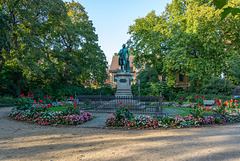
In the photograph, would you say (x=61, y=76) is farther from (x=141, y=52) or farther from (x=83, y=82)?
(x=141, y=52)

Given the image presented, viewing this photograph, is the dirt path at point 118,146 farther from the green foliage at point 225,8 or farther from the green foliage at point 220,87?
the green foliage at point 220,87

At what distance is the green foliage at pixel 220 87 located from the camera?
21547 millimetres

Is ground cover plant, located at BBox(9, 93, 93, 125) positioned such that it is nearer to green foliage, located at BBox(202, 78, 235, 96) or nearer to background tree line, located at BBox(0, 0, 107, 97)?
background tree line, located at BBox(0, 0, 107, 97)

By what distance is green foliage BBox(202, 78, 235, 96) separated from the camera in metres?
21.5

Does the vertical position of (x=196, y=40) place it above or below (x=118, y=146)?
above

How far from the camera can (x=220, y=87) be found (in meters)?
21.8

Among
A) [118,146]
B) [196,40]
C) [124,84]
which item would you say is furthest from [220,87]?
[118,146]

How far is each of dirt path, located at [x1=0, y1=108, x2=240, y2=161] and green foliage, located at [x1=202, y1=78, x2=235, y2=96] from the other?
57.7ft

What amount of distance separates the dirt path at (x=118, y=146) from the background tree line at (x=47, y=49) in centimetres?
1062

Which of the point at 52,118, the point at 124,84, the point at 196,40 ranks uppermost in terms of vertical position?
the point at 196,40

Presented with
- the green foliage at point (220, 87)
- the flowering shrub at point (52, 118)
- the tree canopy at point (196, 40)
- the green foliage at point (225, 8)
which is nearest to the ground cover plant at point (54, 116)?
the flowering shrub at point (52, 118)

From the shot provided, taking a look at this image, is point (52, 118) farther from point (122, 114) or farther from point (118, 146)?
point (118, 146)

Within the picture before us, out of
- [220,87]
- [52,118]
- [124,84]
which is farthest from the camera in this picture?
[220,87]

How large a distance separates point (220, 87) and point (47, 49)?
22.5 meters
